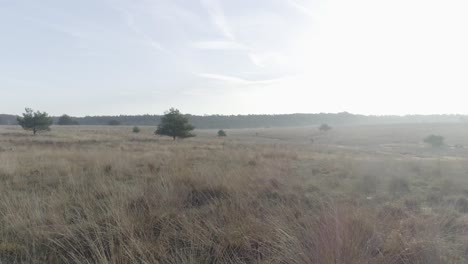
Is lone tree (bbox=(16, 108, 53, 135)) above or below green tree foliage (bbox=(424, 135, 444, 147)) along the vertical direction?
above

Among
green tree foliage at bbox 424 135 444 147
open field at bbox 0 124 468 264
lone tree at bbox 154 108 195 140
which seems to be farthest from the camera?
green tree foliage at bbox 424 135 444 147

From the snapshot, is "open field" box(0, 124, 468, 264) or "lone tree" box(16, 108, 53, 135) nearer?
"open field" box(0, 124, 468, 264)

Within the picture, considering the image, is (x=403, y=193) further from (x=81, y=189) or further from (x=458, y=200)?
(x=81, y=189)

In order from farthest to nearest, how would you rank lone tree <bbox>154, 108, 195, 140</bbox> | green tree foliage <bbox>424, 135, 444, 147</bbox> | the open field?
green tree foliage <bbox>424, 135, 444, 147</bbox> → lone tree <bbox>154, 108, 195, 140</bbox> → the open field

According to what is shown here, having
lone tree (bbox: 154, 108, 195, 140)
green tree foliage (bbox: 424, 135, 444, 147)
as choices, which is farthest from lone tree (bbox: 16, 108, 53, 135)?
green tree foliage (bbox: 424, 135, 444, 147)

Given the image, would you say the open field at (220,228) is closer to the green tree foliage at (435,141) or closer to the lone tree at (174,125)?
the lone tree at (174,125)

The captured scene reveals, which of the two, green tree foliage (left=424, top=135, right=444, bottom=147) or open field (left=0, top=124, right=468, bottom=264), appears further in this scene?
green tree foliage (left=424, top=135, right=444, bottom=147)

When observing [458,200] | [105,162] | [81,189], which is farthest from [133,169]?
[458,200]

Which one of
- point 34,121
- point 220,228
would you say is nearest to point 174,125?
point 34,121

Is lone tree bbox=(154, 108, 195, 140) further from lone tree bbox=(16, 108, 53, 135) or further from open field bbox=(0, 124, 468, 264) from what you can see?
open field bbox=(0, 124, 468, 264)

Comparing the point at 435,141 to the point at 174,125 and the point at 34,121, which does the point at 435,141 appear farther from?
the point at 34,121

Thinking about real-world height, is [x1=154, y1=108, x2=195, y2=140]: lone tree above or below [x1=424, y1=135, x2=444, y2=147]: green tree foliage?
above

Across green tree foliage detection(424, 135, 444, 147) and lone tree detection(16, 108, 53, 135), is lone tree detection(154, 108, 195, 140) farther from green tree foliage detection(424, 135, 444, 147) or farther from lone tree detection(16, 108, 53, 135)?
green tree foliage detection(424, 135, 444, 147)

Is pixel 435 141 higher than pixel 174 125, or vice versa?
pixel 174 125
